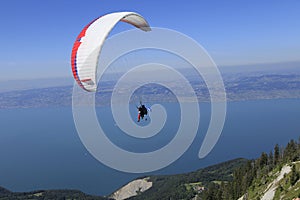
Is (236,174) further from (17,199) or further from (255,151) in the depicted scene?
(255,151)

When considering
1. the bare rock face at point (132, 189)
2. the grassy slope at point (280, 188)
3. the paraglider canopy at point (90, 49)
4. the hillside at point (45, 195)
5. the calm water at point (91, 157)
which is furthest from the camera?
the calm water at point (91, 157)

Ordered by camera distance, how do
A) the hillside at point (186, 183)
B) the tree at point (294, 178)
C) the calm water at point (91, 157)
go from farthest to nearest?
1. the calm water at point (91, 157)
2. the hillside at point (186, 183)
3. the tree at point (294, 178)

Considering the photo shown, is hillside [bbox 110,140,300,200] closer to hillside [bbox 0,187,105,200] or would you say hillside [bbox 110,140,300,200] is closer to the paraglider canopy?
the paraglider canopy

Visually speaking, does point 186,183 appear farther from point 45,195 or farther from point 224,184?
point 224,184

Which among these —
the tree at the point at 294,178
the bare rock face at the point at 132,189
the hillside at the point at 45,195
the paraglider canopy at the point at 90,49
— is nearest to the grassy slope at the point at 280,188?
the tree at the point at 294,178

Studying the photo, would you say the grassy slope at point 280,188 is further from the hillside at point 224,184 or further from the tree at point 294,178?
the tree at point 294,178

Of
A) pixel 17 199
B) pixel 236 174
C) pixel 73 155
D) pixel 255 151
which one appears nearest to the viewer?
pixel 236 174

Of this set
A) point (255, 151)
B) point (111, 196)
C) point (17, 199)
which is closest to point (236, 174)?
point (111, 196)
